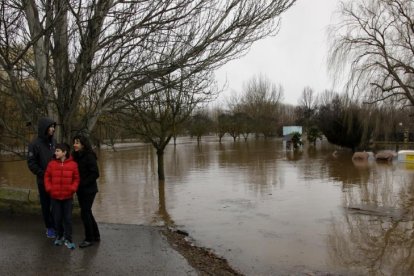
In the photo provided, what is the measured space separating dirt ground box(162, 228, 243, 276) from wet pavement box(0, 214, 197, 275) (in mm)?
202

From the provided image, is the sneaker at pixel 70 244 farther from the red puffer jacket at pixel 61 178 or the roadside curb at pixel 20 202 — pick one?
the roadside curb at pixel 20 202

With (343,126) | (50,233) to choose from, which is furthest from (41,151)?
(343,126)

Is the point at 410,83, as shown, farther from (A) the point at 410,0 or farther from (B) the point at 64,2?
(B) the point at 64,2

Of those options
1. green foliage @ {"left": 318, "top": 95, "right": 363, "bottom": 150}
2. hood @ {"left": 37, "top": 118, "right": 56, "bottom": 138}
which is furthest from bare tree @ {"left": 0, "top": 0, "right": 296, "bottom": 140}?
green foliage @ {"left": 318, "top": 95, "right": 363, "bottom": 150}

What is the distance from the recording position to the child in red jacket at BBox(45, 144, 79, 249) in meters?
5.88

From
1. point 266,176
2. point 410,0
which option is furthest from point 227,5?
point 410,0

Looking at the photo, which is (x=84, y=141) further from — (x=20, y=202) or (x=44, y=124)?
(x=20, y=202)

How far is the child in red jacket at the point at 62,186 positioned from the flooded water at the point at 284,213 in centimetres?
260

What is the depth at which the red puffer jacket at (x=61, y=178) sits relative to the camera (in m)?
5.89

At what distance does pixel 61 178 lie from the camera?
232 inches

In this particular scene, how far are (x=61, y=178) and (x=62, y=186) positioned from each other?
0.38 ft

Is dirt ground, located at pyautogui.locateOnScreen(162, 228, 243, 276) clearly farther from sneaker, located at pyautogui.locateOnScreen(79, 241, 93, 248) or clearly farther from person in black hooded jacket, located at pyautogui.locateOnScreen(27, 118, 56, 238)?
person in black hooded jacket, located at pyautogui.locateOnScreen(27, 118, 56, 238)

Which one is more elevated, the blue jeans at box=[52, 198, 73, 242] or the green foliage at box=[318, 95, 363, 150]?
the green foliage at box=[318, 95, 363, 150]

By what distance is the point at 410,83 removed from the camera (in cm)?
2469
